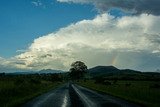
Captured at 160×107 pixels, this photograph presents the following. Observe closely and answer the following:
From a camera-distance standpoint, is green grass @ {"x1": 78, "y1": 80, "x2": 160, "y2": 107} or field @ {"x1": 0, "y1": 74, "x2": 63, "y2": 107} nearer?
field @ {"x1": 0, "y1": 74, "x2": 63, "y2": 107}

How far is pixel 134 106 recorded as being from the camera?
26609 mm

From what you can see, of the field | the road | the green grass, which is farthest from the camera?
the green grass

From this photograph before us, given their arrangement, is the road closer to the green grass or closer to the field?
the field

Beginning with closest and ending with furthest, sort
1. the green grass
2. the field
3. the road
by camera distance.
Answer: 1. the road
2. the field
3. the green grass

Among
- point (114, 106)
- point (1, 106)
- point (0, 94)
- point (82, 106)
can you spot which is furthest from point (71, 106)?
point (0, 94)

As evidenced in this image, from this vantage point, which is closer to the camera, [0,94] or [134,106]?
[134,106]

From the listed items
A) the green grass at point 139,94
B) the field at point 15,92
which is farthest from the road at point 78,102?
the green grass at point 139,94

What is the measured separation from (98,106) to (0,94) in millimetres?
14309

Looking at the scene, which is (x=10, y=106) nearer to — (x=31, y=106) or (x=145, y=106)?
(x=31, y=106)

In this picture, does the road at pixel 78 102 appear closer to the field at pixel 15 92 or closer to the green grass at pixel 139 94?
the field at pixel 15 92

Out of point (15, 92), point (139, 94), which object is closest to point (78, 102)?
point (139, 94)

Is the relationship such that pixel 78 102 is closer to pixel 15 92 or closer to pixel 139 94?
pixel 139 94

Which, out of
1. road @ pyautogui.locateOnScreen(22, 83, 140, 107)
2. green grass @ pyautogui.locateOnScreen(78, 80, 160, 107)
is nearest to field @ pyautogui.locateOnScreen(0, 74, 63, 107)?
road @ pyautogui.locateOnScreen(22, 83, 140, 107)

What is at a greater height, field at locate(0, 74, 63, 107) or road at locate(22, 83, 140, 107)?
field at locate(0, 74, 63, 107)
